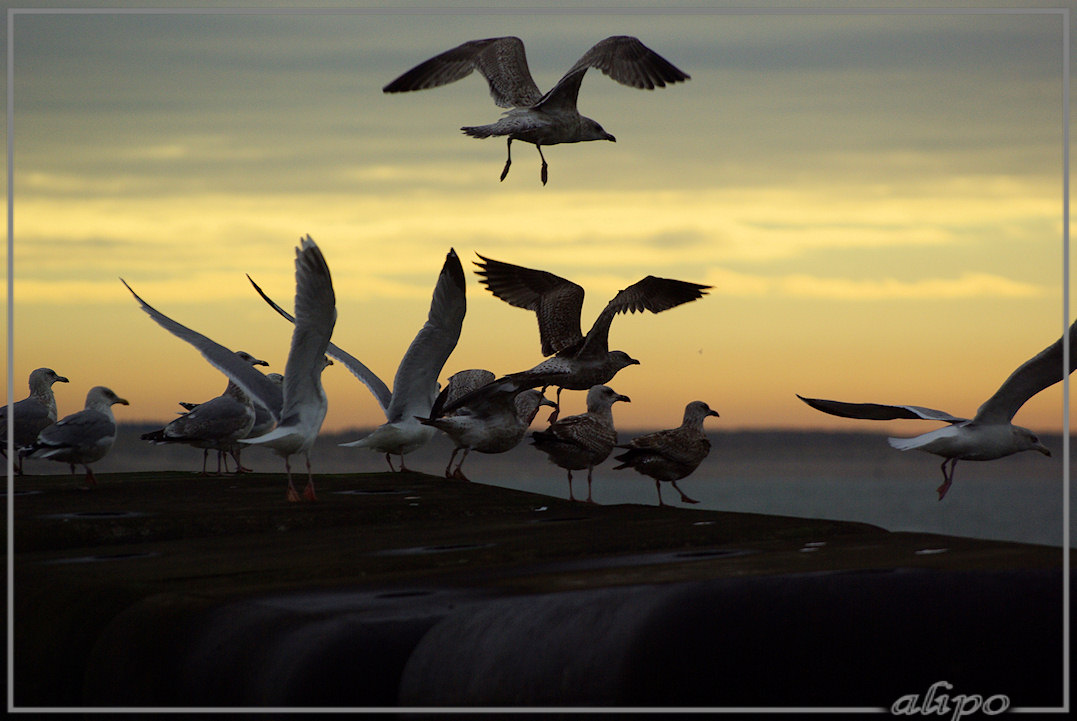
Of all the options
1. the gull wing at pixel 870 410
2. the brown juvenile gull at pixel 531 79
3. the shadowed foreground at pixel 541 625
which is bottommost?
the shadowed foreground at pixel 541 625

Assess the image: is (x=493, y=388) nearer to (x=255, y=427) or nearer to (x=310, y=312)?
(x=310, y=312)

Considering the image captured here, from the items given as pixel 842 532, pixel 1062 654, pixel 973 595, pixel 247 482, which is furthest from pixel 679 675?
pixel 247 482

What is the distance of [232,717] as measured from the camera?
6594 millimetres

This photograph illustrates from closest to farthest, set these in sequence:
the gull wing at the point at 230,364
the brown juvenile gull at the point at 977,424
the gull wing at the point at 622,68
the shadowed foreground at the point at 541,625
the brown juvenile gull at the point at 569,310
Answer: the shadowed foreground at the point at 541,625 → the brown juvenile gull at the point at 977,424 → the gull wing at the point at 230,364 → the brown juvenile gull at the point at 569,310 → the gull wing at the point at 622,68

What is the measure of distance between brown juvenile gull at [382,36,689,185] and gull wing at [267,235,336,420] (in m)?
2.35

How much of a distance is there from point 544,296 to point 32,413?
18.5ft

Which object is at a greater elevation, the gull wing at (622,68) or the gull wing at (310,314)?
the gull wing at (622,68)

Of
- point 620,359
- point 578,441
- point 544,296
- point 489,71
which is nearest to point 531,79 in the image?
point 489,71

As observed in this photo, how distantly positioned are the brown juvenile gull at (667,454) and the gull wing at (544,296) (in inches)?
81.0

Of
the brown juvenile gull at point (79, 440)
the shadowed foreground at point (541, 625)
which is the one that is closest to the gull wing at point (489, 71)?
the brown juvenile gull at point (79, 440)

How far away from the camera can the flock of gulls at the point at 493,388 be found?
10656mm

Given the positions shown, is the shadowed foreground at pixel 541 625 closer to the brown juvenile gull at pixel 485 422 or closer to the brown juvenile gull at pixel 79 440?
the brown juvenile gull at pixel 79 440

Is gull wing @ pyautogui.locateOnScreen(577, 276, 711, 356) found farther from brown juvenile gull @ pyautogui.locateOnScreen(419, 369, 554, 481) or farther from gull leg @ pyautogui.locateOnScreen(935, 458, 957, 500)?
gull leg @ pyautogui.locateOnScreen(935, 458, 957, 500)

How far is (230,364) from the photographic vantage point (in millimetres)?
12531
